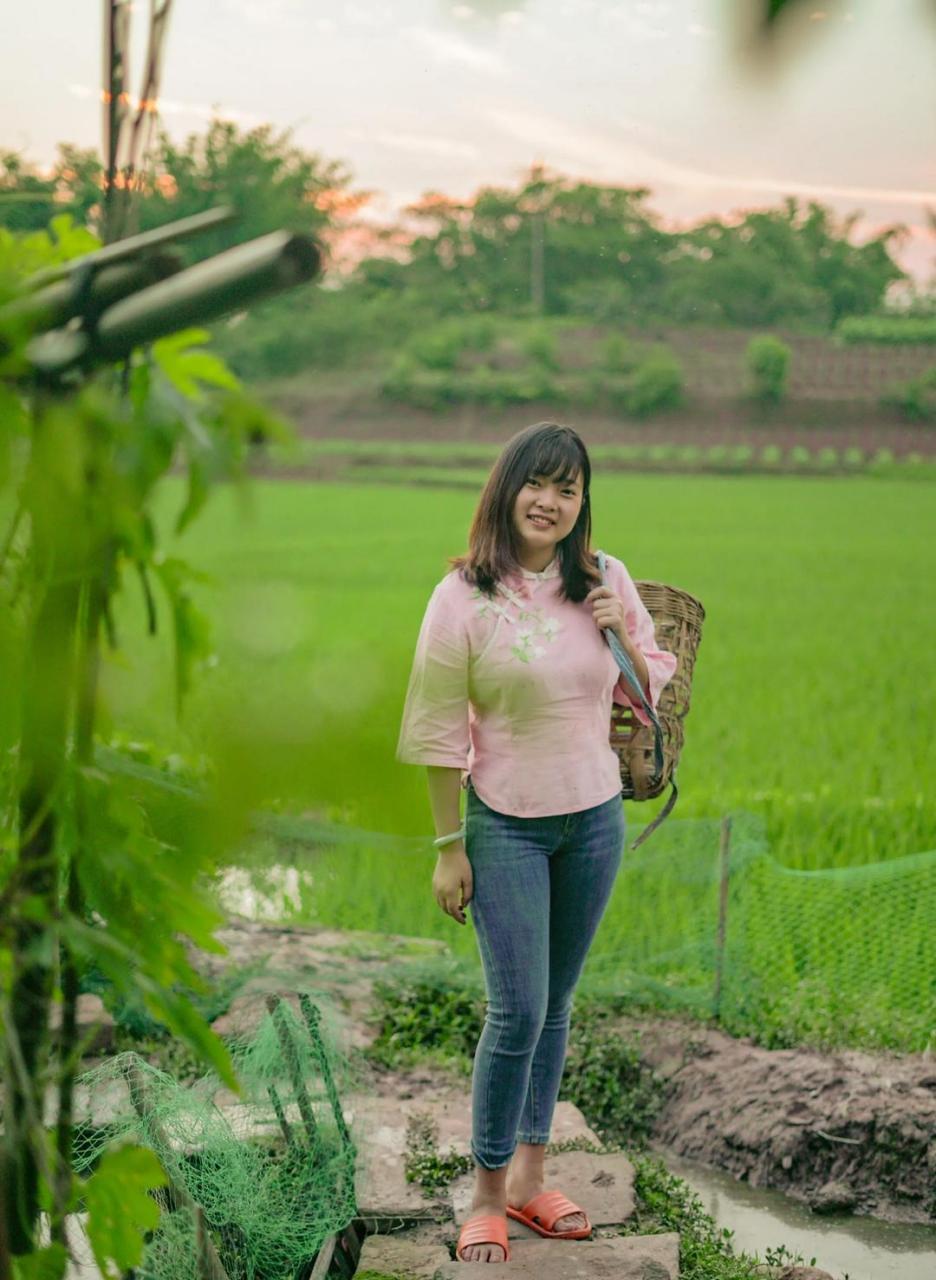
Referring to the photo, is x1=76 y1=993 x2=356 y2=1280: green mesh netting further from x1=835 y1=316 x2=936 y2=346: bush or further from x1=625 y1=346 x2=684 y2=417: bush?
x1=835 y1=316 x2=936 y2=346: bush

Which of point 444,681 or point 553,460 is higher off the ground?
point 553,460

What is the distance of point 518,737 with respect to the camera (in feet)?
7.12

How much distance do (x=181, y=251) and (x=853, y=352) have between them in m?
24.3

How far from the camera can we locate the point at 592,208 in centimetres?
2950

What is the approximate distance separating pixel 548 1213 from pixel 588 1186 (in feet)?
0.61

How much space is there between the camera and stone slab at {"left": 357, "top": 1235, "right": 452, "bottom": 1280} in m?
2.17

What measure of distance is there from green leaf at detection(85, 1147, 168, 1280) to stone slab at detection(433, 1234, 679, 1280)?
117cm

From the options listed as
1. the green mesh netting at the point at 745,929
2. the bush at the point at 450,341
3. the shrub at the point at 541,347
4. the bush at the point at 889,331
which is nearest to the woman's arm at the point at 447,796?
the green mesh netting at the point at 745,929

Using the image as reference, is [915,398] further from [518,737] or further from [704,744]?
[518,737]

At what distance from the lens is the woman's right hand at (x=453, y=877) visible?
7.11ft

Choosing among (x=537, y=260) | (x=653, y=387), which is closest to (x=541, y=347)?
(x=653, y=387)

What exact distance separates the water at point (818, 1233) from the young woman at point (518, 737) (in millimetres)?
756

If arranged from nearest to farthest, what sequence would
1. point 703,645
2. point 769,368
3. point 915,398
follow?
point 703,645, point 915,398, point 769,368

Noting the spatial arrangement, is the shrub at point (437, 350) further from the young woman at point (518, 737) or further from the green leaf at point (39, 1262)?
the green leaf at point (39, 1262)
